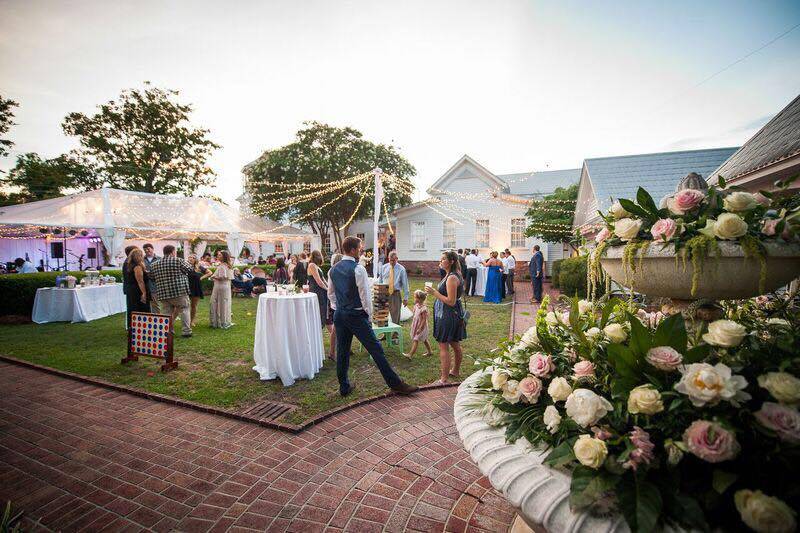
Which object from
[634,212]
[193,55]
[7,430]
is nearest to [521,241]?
[193,55]

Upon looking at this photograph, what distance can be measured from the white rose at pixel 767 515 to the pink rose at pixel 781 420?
0.70ft

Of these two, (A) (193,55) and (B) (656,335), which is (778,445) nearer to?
(B) (656,335)

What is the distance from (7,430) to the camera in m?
3.49

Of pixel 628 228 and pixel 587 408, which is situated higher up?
pixel 628 228

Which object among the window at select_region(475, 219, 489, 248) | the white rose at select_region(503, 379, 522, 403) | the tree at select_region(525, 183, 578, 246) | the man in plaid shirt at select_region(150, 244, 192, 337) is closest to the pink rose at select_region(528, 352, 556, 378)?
the white rose at select_region(503, 379, 522, 403)

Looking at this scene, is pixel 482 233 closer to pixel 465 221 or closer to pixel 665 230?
pixel 465 221

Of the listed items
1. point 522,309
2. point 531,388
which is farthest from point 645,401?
point 522,309

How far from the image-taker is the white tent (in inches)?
575

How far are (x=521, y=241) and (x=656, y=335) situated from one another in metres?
19.7

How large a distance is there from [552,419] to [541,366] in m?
0.27

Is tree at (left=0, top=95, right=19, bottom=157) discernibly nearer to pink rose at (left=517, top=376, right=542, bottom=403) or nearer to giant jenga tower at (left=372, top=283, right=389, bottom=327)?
giant jenga tower at (left=372, top=283, right=389, bottom=327)

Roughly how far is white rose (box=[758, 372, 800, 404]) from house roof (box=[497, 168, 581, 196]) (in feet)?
81.7

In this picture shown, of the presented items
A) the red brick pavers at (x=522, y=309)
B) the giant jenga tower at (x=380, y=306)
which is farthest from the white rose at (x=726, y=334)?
the giant jenga tower at (x=380, y=306)

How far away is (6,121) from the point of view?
1642 centimetres
